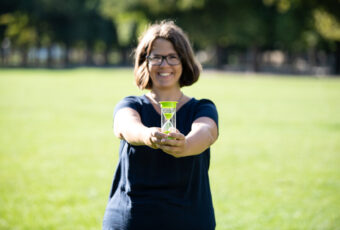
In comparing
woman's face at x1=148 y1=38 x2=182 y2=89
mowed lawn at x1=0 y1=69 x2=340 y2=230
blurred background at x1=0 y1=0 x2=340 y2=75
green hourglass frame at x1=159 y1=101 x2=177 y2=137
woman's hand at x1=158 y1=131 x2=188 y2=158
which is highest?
blurred background at x1=0 y1=0 x2=340 y2=75

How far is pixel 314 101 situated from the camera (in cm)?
2228

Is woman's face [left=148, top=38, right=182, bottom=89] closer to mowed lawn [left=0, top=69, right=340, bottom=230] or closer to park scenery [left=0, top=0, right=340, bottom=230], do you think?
park scenery [left=0, top=0, right=340, bottom=230]

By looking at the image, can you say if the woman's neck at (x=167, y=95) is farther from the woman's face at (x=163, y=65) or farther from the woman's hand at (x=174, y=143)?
the woman's hand at (x=174, y=143)

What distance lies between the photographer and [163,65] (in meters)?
2.86

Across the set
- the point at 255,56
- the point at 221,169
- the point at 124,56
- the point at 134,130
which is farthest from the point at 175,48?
the point at 124,56

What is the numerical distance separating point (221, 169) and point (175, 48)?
5.96 m

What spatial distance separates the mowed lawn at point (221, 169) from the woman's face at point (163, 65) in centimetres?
324

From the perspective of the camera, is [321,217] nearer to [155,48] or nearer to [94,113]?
[155,48]

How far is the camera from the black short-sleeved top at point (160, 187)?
260 cm

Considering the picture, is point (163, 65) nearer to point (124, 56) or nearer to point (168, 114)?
point (168, 114)

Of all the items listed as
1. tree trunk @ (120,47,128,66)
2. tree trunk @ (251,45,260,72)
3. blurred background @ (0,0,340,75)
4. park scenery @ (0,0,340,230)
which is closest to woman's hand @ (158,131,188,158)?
park scenery @ (0,0,340,230)

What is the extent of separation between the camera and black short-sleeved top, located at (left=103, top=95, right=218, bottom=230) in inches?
102

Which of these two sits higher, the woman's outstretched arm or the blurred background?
the blurred background

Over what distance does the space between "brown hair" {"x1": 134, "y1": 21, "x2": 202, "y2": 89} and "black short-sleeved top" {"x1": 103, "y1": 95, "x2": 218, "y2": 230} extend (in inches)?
13.7
